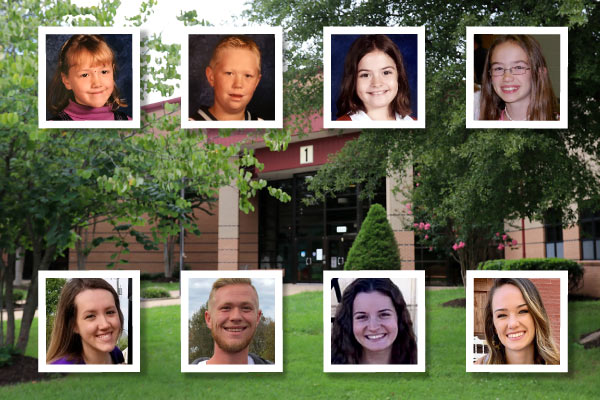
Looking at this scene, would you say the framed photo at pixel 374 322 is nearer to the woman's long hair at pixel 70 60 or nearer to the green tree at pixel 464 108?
the green tree at pixel 464 108

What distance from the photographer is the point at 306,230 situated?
1065 inches

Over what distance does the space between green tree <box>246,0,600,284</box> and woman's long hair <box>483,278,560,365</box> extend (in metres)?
1.21

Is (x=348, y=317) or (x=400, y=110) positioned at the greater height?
(x=400, y=110)

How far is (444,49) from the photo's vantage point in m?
6.21

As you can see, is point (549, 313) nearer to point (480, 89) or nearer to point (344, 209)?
point (480, 89)

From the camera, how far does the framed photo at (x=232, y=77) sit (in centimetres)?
345

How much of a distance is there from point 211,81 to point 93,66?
27.7 inches

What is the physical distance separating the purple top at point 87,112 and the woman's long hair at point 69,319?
0.94m

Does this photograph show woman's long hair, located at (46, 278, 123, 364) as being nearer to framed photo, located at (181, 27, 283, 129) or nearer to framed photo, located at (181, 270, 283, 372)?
framed photo, located at (181, 270, 283, 372)

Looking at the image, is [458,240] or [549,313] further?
[458,240]

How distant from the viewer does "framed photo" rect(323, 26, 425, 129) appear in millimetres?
3473

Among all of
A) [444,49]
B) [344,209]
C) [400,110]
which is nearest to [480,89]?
[400,110]

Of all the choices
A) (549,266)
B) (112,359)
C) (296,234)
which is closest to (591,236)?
(549,266)

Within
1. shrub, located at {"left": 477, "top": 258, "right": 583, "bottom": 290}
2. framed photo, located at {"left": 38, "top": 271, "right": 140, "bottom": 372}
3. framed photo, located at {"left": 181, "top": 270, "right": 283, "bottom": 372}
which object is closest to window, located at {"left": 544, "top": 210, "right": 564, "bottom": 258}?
shrub, located at {"left": 477, "top": 258, "right": 583, "bottom": 290}
